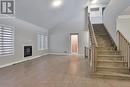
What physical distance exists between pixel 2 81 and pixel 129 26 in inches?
239

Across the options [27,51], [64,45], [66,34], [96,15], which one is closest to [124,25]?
[96,15]

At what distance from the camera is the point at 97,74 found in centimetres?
483

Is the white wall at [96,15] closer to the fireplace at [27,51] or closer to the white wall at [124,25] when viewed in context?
the white wall at [124,25]

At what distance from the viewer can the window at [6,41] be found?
641 centimetres

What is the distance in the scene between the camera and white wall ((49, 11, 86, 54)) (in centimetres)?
1270

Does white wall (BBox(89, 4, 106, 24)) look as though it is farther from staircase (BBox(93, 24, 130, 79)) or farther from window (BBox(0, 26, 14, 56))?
window (BBox(0, 26, 14, 56))

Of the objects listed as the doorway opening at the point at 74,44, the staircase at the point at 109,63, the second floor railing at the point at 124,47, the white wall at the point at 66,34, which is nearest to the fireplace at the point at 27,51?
the white wall at the point at 66,34

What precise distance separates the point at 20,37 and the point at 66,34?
5.81m

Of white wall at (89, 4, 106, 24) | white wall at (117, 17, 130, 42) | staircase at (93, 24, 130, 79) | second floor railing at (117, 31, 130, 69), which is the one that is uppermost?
white wall at (89, 4, 106, 24)

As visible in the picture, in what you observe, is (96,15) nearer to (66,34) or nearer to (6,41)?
(66,34)

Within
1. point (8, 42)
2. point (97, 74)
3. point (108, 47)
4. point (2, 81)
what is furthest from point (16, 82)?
point (108, 47)

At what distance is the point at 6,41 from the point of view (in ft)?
22.0

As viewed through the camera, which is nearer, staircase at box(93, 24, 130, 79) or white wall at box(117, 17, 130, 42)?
staircase at box(93, 24, 130, 79)

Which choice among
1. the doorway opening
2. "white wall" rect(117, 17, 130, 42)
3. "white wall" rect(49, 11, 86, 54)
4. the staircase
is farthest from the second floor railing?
the doorway opening
